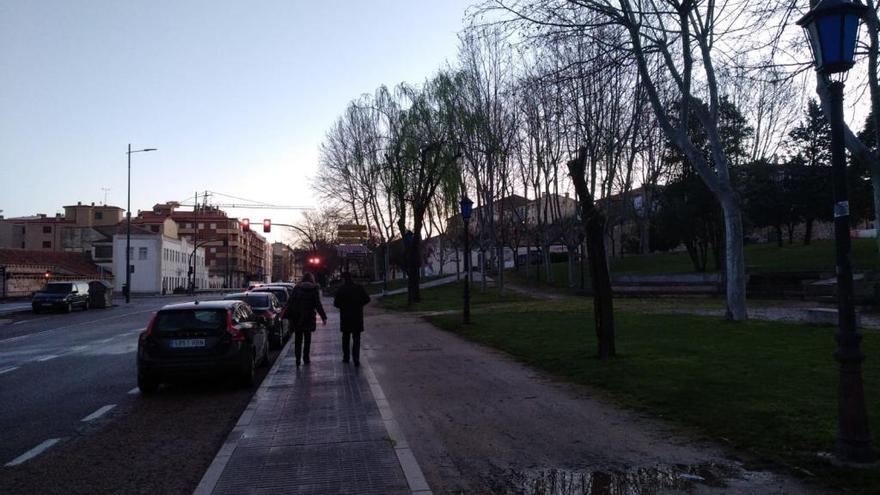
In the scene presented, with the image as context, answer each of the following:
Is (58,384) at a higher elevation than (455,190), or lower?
lower

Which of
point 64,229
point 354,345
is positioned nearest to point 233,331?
point 354,345

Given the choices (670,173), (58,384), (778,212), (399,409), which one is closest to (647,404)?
(399,409)

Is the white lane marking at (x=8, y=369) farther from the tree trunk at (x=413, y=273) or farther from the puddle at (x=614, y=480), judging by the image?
the tree trunk at (x=413, y=273)

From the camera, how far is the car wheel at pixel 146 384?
10.5 meters

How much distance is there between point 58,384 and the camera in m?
11.8

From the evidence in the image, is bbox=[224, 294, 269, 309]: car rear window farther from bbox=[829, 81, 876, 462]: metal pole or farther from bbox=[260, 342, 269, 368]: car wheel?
bbox=[829, 81, 876, 462]: metal pole

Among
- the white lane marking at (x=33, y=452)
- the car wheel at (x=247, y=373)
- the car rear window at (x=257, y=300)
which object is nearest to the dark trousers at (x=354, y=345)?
the car wheel at (x=247, y=373)

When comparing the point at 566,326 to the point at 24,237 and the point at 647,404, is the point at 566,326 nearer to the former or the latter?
the point at 647,404

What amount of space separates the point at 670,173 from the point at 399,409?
41.1m

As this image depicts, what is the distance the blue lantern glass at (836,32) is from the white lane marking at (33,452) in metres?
8.19

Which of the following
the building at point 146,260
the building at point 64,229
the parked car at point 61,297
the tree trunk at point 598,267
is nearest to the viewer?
the tree trunk at point 598,267

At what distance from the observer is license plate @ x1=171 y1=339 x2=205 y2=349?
1054cm

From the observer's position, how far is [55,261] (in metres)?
70.6

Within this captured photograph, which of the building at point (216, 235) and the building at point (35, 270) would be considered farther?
the building at point (216, 235)
